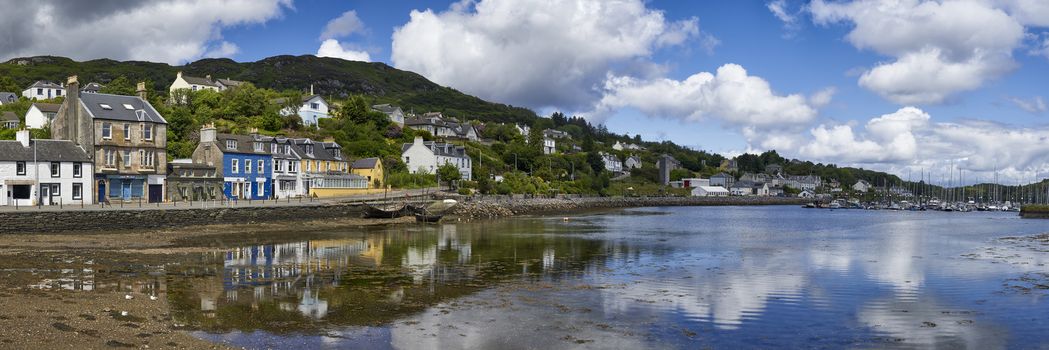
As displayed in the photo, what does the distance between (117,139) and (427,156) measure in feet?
147

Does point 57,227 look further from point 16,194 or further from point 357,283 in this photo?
point 357,283

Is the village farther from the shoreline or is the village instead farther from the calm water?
the calm water

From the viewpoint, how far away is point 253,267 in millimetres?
28375

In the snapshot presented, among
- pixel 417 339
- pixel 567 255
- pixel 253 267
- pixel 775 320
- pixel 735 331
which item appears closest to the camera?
pixel 417 339

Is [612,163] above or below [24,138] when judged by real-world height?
above

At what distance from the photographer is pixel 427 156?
96812 millimetres

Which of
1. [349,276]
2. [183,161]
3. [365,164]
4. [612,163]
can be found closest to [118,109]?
[183,161]

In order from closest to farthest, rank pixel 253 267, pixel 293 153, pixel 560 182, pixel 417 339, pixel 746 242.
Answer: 1. pixel 417 339
2. pixel 253 267
3. pixel 746 242
4. pixel 293 153
5. pixel 560 182

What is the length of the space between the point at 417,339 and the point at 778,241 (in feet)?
126

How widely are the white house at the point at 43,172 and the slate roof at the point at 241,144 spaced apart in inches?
576

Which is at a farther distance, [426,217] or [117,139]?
[426,217]

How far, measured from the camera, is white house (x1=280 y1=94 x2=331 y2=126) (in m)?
109

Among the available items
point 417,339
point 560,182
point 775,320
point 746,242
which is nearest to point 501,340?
point 417,339

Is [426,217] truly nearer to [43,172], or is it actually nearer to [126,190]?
[126,190]
